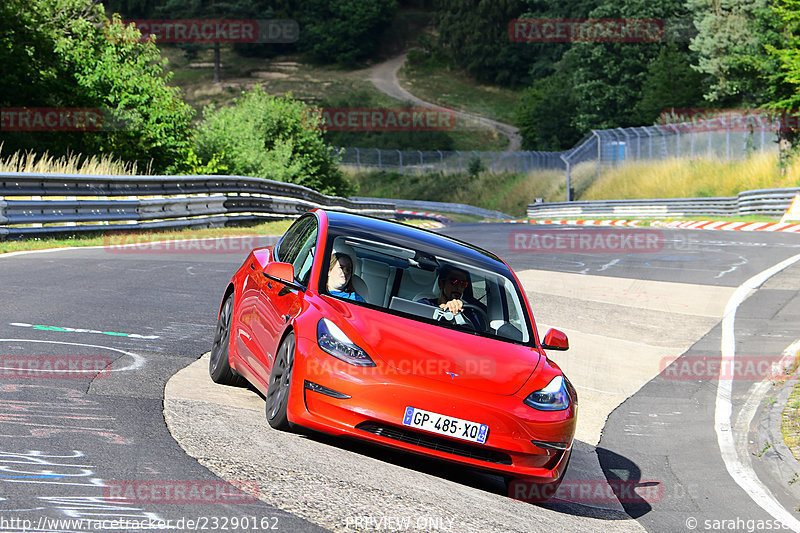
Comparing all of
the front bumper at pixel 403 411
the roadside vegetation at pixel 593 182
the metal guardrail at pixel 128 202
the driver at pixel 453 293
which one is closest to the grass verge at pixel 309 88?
the roadside vegetation at pixel 593 182

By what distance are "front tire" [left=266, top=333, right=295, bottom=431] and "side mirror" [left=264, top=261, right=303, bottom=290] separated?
479 mm

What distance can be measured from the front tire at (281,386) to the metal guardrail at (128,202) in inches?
455

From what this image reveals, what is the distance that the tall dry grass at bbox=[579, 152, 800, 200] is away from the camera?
42812 mm

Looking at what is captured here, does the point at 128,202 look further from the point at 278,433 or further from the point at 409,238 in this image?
the point at 278,433

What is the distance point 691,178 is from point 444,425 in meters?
44.4

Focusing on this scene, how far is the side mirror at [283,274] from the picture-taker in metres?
7.16

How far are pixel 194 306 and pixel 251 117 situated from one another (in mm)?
26580

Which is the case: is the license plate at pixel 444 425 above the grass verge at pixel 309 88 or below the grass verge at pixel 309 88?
above

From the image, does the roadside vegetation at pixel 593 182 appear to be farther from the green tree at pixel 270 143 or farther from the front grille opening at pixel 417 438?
the front grille opening at pixel 417 438

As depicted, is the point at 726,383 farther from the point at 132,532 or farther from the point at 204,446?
the point at 132,532

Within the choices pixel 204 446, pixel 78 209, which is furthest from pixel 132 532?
pixel 78 209
